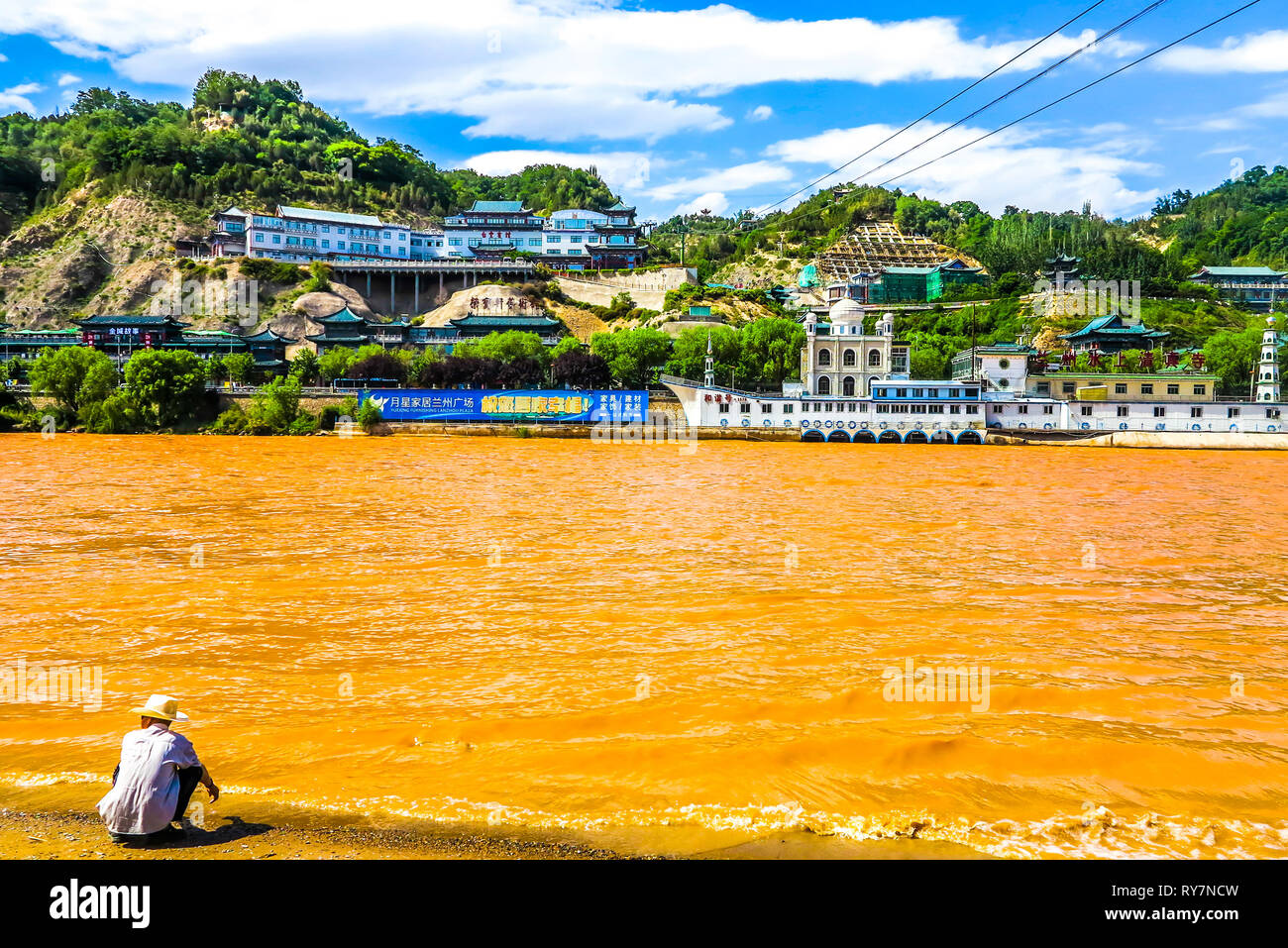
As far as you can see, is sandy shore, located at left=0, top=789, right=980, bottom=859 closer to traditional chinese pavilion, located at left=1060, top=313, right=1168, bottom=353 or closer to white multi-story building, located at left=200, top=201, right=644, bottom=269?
traditional chinese pavilion, located at left=1060, top=313, right=1168, bottom=353

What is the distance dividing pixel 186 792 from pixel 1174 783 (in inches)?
291

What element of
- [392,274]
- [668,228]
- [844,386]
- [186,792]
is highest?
[668,228]

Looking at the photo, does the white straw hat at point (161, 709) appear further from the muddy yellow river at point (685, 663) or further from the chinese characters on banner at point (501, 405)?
the chinese characters on banner at point (501, 405)

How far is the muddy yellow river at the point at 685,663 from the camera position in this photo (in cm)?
684

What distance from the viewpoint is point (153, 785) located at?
5.64 meters

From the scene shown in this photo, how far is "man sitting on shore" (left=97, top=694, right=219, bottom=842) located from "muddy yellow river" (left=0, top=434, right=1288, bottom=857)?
0.88 m

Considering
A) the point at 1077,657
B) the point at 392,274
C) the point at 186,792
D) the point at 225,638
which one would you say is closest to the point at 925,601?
the point at 1077,657

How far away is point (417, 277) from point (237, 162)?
34.2m

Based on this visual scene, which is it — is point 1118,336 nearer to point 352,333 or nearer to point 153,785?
point 352,333

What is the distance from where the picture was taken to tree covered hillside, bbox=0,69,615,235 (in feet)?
319

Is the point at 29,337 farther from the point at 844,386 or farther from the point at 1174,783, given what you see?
the point at 1174,783

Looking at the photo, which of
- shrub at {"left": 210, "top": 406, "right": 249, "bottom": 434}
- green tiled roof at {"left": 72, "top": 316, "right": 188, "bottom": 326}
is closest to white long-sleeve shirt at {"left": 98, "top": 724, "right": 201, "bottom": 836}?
shrub at {"left": 210, "top": 406, "right": 249, "bottom": 434}

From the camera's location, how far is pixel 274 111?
133m

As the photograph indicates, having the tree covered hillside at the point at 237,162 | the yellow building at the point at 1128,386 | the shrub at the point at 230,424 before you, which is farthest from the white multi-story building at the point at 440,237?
the yellow building at the point at 1128,386
